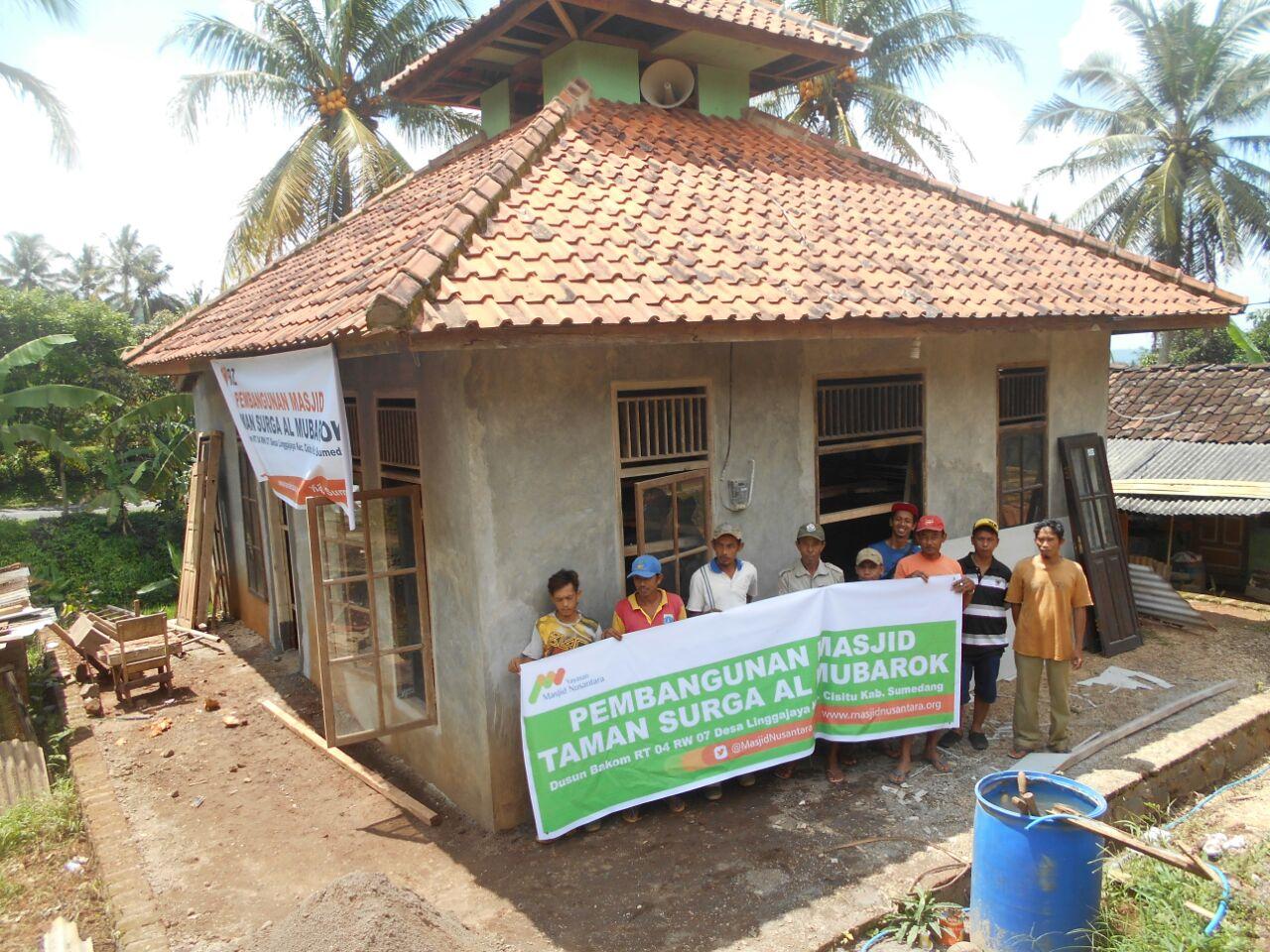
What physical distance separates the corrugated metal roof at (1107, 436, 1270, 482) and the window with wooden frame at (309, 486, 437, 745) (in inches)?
372

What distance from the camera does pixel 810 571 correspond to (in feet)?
19.9

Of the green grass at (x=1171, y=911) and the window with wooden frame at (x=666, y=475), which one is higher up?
the window with wooden frame at (x=666, y=475)

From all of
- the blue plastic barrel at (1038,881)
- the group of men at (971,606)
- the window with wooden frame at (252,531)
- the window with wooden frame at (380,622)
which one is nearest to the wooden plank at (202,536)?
the window with wooden frame at (252,531)

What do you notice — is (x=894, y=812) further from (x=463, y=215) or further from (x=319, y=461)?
(x=463, y=215)

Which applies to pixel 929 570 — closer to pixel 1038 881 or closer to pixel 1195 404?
pixel 1038 881

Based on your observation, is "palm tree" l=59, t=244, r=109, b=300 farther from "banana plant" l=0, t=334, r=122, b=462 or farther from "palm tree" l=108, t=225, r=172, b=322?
"banana plant" l=0, t=334, r=122, b=462

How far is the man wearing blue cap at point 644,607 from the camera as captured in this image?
17.2 ft

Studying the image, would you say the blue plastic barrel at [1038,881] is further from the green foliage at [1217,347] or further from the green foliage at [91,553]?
the green foliage at [1217,347]

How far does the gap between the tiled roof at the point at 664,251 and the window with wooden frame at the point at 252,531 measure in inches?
75.6

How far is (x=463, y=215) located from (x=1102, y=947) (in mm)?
4992

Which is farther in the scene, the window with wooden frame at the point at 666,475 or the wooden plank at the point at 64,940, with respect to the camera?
the window with wooden frame at the point at 666,475

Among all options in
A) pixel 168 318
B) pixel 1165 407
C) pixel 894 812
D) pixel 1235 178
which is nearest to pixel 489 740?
pixel 894 812

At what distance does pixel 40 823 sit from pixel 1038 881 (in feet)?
20.5

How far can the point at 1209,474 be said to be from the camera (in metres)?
11.9
